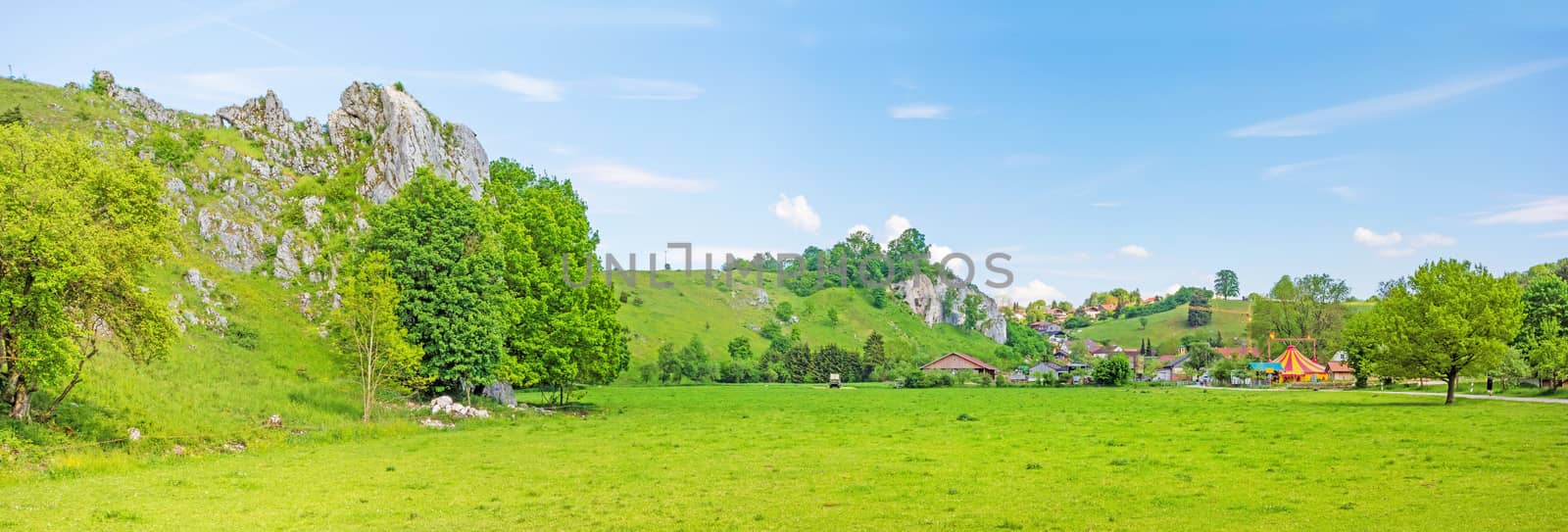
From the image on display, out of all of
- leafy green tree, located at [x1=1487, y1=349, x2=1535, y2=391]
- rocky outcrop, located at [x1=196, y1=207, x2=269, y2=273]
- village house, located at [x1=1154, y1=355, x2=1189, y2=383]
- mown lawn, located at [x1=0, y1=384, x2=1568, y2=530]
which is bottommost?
village house, located at [x1=1154, y1=355, x2=1189, y2=383]

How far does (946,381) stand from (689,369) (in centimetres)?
3736

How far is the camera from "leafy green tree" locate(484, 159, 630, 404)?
54844 mm

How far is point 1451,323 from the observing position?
5522cm

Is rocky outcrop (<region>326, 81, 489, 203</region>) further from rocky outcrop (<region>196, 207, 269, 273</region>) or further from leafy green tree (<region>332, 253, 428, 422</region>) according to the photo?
leafy green tree (<region>332, 253, 428, 422</region>)

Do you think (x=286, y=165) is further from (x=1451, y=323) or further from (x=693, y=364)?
(x=1451, y=323)

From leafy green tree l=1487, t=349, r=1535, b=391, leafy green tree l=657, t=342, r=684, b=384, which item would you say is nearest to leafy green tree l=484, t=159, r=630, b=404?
leafy green tree l=657, t=342, r=684, b=384

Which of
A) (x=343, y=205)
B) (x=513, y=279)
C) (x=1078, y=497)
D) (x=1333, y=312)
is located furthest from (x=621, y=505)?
(x=1333, y=312)

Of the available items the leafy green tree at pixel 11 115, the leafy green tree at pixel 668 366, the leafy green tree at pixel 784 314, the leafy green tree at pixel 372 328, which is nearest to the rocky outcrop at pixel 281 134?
the leafy green tree at pixel 11 115

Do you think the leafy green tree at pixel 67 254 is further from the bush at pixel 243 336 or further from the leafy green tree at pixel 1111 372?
the leafy green tree at pixel 1111 372

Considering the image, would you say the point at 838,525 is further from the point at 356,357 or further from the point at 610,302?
the point at 610,302

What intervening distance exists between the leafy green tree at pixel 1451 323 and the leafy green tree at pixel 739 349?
98840mm

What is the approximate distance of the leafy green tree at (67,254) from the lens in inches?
1120

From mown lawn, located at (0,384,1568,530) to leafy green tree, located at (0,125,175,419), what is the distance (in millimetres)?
5536

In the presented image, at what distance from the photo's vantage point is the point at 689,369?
129250 mm
